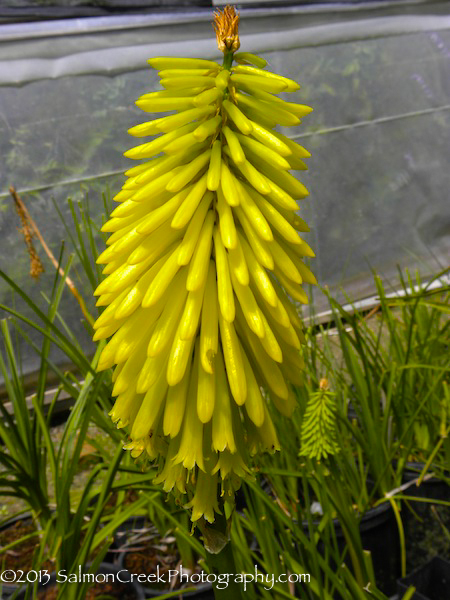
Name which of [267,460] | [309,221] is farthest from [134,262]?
[309,221]

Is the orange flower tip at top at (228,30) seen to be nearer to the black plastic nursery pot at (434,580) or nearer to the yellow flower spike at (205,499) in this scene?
the yellow flower spike at (205,499)

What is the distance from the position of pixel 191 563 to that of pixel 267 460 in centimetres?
33

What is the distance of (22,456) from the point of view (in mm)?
1635

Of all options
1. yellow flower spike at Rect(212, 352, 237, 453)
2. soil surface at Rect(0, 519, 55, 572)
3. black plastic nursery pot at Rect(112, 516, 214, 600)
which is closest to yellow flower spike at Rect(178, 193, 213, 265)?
yellow flower spike at Rect(212, 352, 237, 453)

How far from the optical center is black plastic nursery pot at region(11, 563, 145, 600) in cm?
163

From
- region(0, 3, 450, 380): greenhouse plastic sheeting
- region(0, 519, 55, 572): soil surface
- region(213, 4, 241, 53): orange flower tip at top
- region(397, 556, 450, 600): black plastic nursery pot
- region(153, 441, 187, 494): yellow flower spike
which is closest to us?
region(213, 4, 241, 53): orange flower tip at top

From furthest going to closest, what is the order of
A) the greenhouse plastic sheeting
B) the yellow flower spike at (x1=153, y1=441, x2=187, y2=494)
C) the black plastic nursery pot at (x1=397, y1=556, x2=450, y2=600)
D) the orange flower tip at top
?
the greenhouse plastic sheeting, the black plastic nursery pot at (x1=397, y1=556, x2=450, y2=600), the yellow flower spike at (x1=153, y1=441, x2=187, y2=494), the orange flower tip at top

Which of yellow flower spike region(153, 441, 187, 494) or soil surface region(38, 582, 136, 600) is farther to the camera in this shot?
soil surface region(38, 582, 136, 600)

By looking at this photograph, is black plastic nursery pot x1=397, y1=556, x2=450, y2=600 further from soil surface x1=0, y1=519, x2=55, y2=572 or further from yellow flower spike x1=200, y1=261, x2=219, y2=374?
yellow flower spike x1=200, y1=261, x2=219, y2=374

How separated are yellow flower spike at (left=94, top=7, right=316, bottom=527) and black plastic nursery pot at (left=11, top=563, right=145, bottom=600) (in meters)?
0.97

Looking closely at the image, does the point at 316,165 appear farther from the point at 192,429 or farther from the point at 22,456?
the point at 192,429

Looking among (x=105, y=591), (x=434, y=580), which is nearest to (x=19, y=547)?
(x=105, y=591)

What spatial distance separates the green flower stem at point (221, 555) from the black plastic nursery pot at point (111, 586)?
99 cm

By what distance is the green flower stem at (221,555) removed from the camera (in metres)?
0.73
